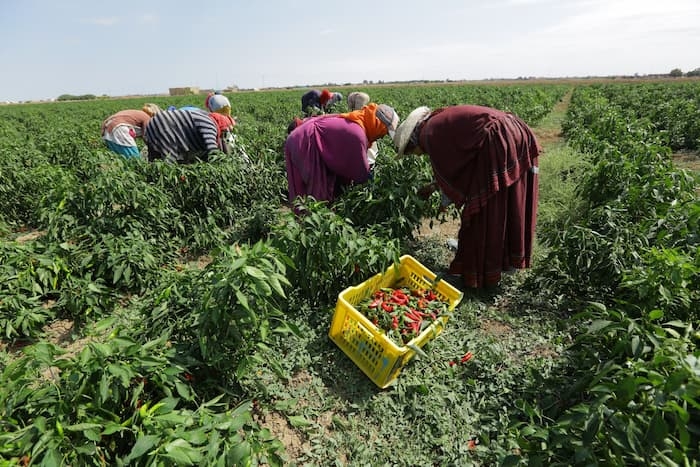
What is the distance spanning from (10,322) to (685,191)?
18.5ft

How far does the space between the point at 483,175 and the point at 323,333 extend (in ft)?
6.08

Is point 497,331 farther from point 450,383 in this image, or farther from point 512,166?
point 512,166

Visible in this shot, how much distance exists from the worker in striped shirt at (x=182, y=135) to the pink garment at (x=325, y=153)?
5.06 feet

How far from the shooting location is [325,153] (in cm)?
348

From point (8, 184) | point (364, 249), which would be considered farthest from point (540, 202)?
point (8, 184)

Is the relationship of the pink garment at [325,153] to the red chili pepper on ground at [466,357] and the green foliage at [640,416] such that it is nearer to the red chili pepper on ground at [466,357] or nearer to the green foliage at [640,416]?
the red chili pepper on ground at [466,357]

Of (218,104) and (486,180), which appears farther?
(218,104)

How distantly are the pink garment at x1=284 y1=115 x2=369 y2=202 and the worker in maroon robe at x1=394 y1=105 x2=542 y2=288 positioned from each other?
1.56 ft

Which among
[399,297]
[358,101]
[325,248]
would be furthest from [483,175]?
[358,101]

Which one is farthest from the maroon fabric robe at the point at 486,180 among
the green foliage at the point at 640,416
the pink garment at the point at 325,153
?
the green foliage at the point at 640,416

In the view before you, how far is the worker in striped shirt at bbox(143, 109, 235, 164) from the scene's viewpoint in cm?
434

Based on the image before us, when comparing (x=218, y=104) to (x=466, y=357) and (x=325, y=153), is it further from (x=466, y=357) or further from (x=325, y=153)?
(x=466, y=357)

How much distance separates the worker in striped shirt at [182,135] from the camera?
14.2ft

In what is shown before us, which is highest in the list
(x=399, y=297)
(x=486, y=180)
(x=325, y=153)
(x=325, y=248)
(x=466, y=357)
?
(x=325, y=153)
